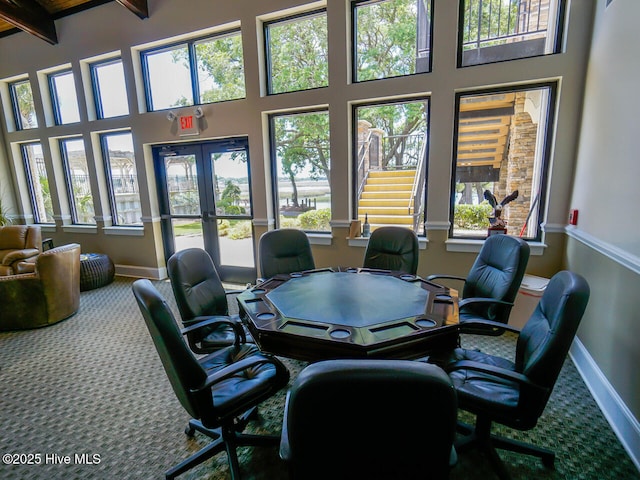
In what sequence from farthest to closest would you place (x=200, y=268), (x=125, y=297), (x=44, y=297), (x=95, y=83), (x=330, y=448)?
(x=95, y=83) → (x=125, y=297) → (x=44, y=297) → (x=200, y=268) → (x=330, y=448)

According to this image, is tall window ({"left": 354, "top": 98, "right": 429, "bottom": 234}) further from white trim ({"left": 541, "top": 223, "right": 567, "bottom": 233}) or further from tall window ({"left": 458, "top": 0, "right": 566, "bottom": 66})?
white trim ({"left": 541, "top": 223, "right": 567, "bottom": 233})

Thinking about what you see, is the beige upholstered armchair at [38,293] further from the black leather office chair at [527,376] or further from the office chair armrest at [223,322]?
the black leather office chair at [527,376]

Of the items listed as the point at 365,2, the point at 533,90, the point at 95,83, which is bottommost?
the point at 533,90

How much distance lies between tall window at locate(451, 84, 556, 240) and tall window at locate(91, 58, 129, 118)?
4715 millimetres

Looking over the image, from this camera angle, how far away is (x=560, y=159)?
284 centimetres

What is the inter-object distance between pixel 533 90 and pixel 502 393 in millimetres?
2896

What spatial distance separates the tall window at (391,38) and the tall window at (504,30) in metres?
0.36

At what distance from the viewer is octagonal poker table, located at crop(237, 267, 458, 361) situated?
144cm

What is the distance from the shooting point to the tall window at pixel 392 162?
350 centimetres

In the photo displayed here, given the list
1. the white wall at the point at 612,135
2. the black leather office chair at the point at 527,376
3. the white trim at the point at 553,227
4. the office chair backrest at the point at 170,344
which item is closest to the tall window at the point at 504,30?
the white wall at the point at 612,135

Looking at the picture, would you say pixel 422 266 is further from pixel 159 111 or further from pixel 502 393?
pixel 159 111

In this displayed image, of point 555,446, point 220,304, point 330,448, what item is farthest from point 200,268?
point 555,446

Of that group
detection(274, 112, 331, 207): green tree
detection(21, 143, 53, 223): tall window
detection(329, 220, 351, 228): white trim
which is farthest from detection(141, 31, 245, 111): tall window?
detection(21, 143, 53, 223): tall window

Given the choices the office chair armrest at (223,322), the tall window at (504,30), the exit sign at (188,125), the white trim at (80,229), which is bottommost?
the office chair armrest at (223,322)
